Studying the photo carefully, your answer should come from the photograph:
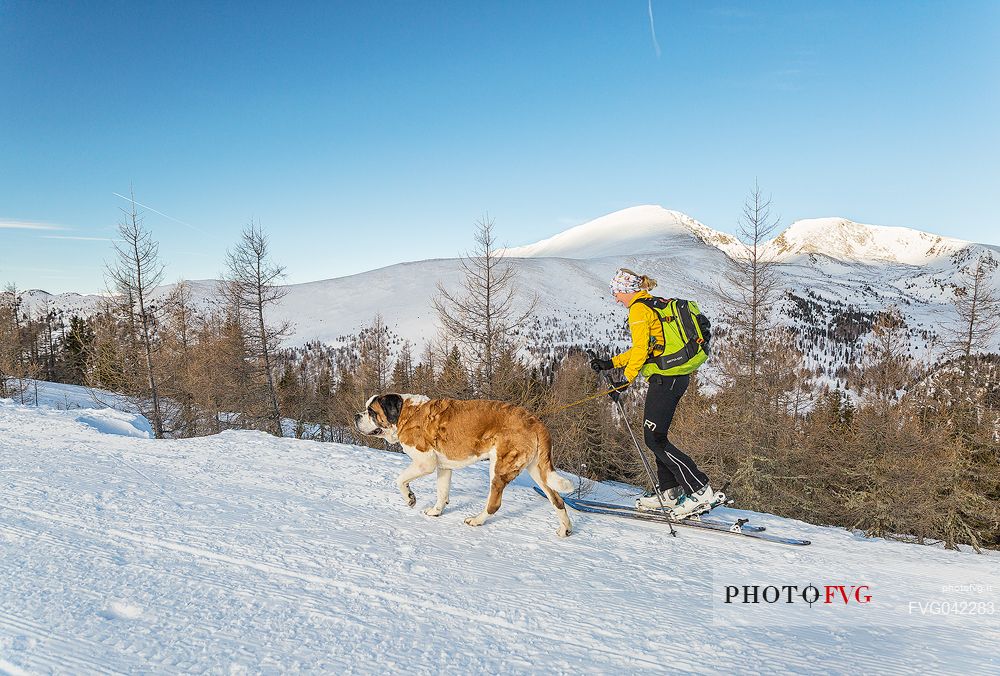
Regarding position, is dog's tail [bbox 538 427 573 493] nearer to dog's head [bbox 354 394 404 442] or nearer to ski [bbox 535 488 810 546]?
ski [bbox 535 488 810 546]

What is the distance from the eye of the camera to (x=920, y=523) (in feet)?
61.8

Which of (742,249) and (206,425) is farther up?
(742,249)

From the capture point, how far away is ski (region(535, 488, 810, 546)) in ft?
19.2

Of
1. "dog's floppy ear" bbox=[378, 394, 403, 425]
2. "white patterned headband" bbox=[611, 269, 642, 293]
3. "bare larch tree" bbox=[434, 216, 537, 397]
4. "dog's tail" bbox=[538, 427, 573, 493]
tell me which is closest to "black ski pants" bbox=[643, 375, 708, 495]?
"white patterned headband" bbox=[611, 269, 642, 293]

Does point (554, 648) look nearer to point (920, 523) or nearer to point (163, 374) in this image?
point (920, 523)

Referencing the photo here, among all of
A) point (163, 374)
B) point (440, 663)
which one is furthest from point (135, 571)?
point (163, 374)

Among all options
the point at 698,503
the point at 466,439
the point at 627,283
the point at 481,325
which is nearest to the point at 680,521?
the point at 698,503

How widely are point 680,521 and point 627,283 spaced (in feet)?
9.00

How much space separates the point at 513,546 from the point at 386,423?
2119 mm

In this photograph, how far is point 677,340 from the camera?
6.04 m

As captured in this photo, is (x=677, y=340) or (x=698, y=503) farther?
(x=698, y=503)

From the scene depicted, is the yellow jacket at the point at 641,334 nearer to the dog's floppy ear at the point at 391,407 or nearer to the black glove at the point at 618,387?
the black glove at the point at 618,387

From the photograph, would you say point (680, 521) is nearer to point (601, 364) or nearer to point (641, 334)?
point (601, 364)

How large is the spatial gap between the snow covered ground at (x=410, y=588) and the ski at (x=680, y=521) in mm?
163
